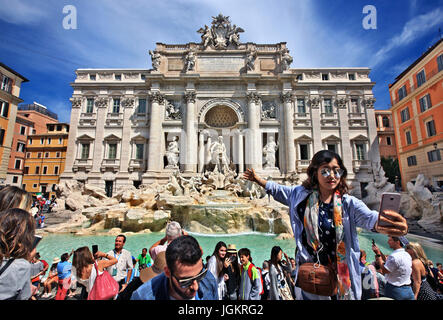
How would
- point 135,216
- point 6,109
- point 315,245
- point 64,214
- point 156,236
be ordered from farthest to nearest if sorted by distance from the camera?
point 64,214 < point 135,216 < point 156,236 < point 6,109 < point 315,245

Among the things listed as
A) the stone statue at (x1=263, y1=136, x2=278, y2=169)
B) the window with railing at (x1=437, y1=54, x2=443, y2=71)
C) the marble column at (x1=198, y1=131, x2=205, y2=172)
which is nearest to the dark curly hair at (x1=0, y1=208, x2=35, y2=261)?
the window with railing at (x1=437, y1=54, x2=443, y2=71)

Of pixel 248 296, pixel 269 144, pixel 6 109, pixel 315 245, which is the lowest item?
pixel 248 296

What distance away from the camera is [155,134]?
18.0 m

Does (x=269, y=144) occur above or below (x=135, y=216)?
above

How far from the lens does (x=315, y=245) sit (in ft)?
4.65

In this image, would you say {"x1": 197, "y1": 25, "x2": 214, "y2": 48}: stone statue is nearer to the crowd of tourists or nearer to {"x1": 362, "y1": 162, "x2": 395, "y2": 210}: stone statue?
{"x1": 362, "y1": 162, "x2": 395, "y2": 210}: stone statue

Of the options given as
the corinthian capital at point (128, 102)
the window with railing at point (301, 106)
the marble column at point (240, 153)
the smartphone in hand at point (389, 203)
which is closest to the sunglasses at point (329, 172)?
the smartphone in hand at point (389, 203)

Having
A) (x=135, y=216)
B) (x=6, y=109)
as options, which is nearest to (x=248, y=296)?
(x=135, y=216)

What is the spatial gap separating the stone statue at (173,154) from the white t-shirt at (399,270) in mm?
16467

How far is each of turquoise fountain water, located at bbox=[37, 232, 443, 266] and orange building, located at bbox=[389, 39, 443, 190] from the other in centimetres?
737

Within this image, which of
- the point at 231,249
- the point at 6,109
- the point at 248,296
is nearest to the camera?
the point at 248,296

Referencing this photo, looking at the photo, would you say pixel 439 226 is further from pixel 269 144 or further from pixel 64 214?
pixel 64 214

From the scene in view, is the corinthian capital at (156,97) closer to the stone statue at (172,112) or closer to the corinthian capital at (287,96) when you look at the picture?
the stone statue at (172,112)
